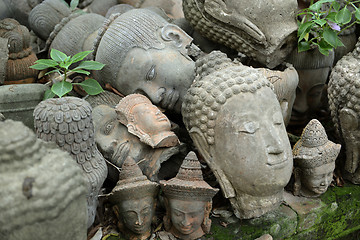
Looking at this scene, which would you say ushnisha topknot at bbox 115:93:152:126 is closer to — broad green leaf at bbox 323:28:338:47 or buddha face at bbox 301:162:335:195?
buddha face at bbox 301:162:335:195

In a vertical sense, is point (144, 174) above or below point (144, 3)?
below

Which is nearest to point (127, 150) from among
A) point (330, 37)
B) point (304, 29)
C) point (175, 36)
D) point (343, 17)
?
point (175, 36)

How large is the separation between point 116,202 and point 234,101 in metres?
0.83

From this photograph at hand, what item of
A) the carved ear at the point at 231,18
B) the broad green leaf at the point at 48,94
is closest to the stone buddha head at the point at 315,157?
the carved ear at the point at 231,18

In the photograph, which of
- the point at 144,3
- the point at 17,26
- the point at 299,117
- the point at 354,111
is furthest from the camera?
the point at 144,3

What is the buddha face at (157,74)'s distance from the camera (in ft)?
8.79

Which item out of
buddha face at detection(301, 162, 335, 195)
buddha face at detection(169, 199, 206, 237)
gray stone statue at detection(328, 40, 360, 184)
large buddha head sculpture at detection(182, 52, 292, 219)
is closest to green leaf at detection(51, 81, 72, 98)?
large buddha head sculpture at detection(182, 52, 292, 219)

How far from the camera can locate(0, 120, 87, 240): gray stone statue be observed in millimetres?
1320

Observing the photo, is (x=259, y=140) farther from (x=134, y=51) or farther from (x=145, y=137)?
(x=134, y=51)

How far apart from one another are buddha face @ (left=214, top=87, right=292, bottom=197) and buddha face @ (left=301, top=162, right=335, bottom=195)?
1.22 feet

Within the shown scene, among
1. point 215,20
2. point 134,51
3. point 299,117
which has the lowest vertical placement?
point 299,117

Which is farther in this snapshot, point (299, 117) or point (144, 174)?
point (299, 117)

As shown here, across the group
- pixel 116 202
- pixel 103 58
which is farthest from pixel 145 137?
pixel 103 58

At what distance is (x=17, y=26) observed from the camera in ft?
9.96
